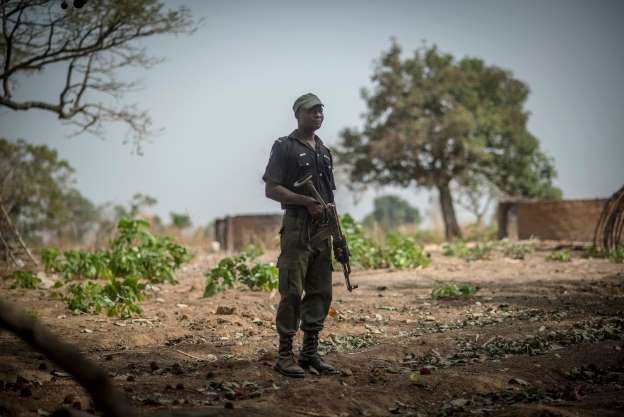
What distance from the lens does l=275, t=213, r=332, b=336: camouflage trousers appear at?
4.47 metres

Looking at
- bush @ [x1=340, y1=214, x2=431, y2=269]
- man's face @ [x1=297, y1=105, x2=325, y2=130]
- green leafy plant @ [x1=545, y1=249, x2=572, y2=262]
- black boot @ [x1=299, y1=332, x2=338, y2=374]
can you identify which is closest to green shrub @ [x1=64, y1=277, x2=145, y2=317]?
black boot @ [x1=299, y1=332, x2=338, y2=374]

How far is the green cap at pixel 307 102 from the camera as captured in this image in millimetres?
4559

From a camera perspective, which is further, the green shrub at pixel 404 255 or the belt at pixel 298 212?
the green shrub at pixel 404 255

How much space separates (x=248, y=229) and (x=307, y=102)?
1275 centimetres

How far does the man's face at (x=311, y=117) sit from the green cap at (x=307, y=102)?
0.11ft

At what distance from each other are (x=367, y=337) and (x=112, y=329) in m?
2.60

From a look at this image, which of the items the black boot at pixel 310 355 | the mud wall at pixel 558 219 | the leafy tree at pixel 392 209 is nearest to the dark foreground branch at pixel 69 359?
the black boot at pixel 310 355

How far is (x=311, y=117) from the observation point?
459cm

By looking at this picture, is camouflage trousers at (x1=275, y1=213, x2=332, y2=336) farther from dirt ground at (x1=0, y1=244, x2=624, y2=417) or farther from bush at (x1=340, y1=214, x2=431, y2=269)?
bush at (x1=340, y1=214, x2=431, y2=269)

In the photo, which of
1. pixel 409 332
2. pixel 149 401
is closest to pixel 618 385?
pixel 409 332

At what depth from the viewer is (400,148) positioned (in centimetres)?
2688

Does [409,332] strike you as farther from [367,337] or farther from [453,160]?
[453,160]

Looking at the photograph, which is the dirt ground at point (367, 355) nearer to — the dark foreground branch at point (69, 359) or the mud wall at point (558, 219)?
the dark foreground branch at point (69, 359)

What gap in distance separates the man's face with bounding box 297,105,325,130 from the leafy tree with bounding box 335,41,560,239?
21.9 meters
